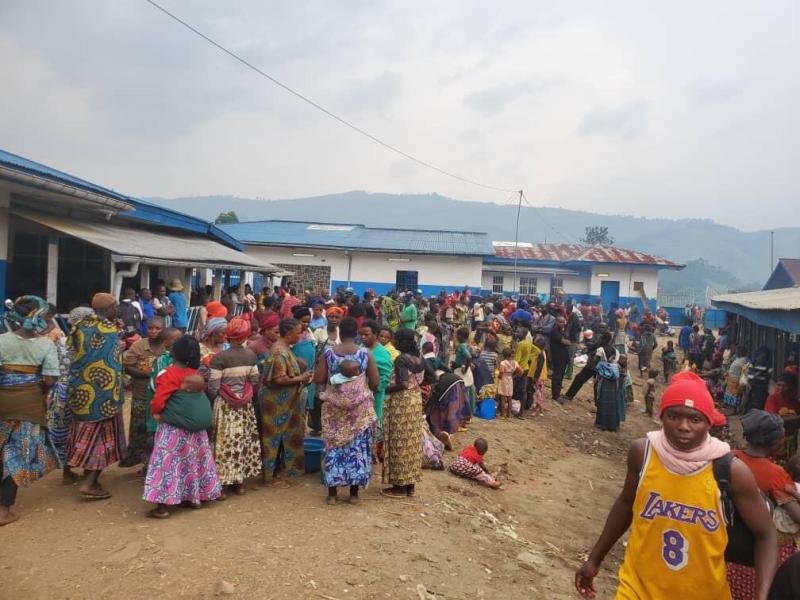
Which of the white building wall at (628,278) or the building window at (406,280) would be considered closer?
the building window at (406,280)

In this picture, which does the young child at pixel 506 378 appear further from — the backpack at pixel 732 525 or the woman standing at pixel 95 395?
the backpack at pixel 732 525

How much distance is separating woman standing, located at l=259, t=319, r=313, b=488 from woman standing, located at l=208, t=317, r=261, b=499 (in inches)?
6.6

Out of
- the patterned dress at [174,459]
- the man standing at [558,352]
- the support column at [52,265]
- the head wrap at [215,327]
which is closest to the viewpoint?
the patterned dress at [174,459]

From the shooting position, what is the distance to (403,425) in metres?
5.46

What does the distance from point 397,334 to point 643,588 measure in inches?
134

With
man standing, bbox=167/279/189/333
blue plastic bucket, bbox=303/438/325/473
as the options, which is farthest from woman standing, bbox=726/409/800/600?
man standing, bbox=167/279/189/333

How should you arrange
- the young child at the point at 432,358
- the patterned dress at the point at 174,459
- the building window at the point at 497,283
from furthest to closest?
1. the building window at the point at 497,283
2. the young child at the point at 432,358
3. the patterned dress at the point at 174,459

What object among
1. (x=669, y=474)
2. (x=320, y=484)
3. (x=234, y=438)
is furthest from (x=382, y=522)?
(x=669, y=474)

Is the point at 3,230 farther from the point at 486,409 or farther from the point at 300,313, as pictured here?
the point at 486,409

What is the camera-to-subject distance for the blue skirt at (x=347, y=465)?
5098 mm

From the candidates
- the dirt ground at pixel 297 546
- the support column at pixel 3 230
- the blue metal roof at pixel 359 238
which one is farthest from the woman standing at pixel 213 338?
the blue metal roof at pixel 359 238

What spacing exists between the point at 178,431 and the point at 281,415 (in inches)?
40.2

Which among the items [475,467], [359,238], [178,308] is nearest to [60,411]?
[475,467]

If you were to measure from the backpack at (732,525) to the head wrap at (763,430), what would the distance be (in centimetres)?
123
